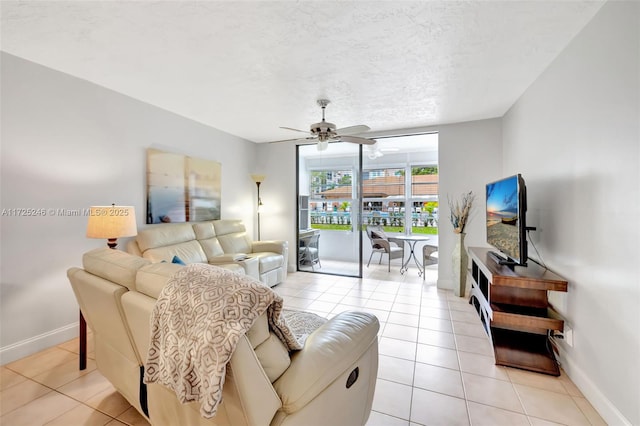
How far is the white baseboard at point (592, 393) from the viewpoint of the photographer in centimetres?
149

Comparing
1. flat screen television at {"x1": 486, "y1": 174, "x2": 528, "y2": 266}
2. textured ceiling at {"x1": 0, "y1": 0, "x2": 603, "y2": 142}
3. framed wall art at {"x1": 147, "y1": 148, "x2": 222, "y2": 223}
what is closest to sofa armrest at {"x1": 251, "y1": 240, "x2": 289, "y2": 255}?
framed wall art at {"x1": 147, "y1": 148, "x2": 222, "y2": 223}

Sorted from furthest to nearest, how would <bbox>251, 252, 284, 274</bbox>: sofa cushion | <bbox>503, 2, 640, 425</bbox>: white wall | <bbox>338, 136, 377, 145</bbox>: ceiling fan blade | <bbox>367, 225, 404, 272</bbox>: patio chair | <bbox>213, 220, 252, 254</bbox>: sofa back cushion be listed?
<bbox>367, 225, 404, 272</bbox>: patio chair, <bbox>213, 220, 252, 254</bbox>: sofa back cushion, <bbox>251, 252, 284, 274</bbox>: sofa cushion, <bbox>338, 136, 377, 145</bbox>: ceiling fan blade, <bbox>503, 2, 640, 425</bbox>: white wall

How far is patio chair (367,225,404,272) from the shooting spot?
4768mm

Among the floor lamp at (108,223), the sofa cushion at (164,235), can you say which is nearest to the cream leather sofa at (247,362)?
the floor lamp at (108,223)

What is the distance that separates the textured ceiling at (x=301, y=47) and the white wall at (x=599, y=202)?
0.92 feet

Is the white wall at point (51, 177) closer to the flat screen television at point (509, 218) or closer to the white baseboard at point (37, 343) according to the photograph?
the white baseboard at point (37, 343)

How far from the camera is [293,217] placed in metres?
5.05

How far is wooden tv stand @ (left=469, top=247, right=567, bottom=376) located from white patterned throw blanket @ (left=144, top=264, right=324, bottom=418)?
188 cm

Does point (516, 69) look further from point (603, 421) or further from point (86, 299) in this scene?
point (86, 299)

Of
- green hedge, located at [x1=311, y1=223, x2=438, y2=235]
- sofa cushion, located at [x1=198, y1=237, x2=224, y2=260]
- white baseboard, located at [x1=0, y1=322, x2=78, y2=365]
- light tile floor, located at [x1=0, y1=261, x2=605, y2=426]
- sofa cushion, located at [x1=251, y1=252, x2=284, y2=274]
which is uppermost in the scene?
green hedge, located at [x1=311, y1=223, x2=438, y2=235]

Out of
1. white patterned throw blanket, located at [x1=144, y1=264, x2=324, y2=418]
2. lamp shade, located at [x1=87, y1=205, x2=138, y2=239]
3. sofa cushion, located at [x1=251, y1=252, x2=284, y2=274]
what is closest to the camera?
white patterned throw blanket, located at [x1=144, y1=264, x2=324, y2=418]

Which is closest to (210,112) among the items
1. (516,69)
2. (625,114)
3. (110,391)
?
(110,391)

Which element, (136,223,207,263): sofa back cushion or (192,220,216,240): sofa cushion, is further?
(192,220,216,240): sofa cushion

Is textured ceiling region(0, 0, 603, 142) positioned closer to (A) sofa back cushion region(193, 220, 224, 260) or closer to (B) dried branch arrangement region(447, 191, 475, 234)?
(B) dried branch arrangement region(447, 191, 475, 234)
